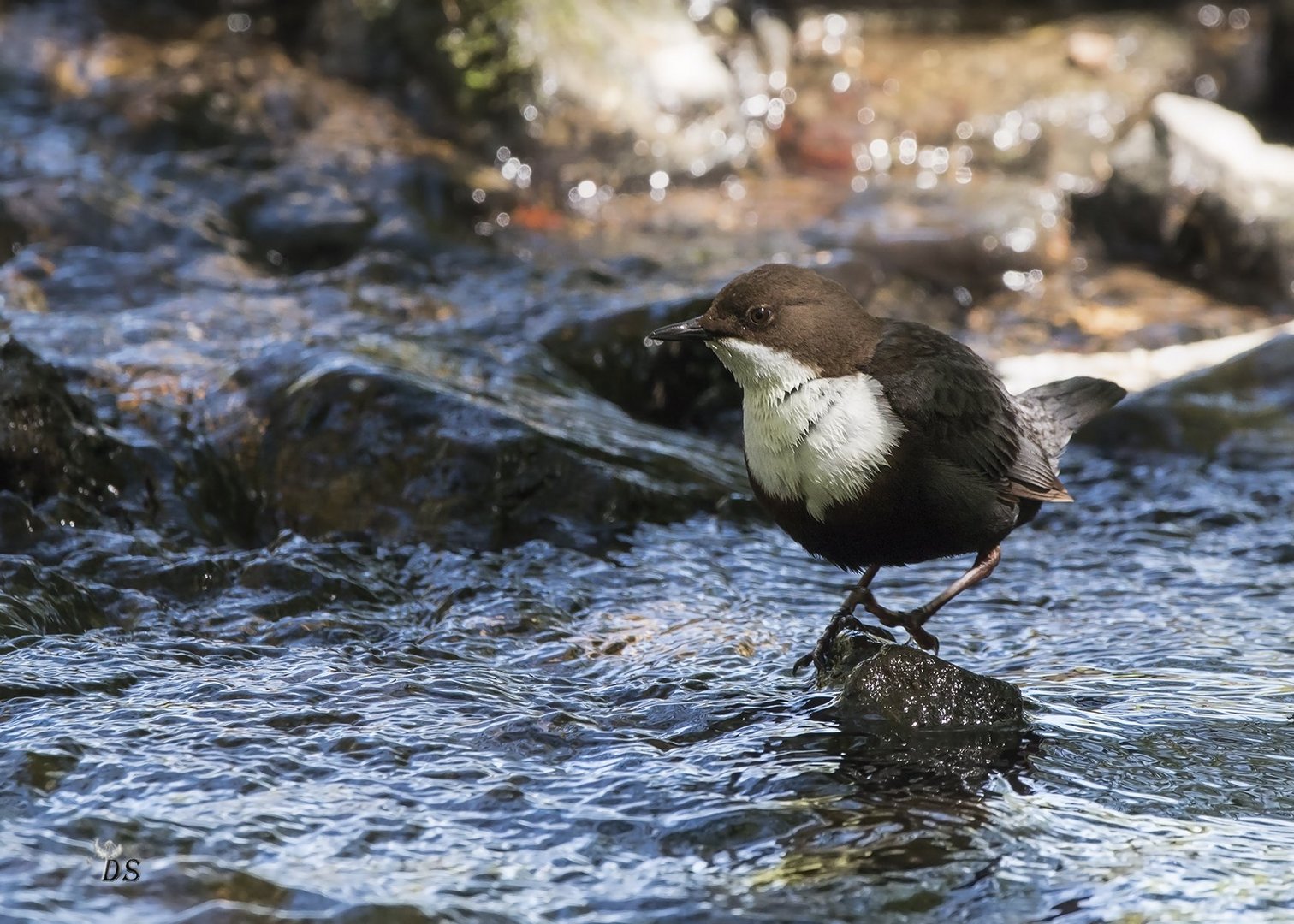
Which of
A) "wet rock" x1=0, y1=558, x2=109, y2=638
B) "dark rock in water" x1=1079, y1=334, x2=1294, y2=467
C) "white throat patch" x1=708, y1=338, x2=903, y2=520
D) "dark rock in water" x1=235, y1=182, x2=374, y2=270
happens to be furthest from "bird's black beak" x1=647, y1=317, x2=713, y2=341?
"dark rock in water" x1=235, y1=182, x2=374, y2=270

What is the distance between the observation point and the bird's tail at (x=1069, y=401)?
15.4 feet

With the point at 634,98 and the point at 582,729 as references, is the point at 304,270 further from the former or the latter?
the point at 582,729

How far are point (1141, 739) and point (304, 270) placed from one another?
17.7 ft

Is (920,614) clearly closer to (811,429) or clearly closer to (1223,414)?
(811,429)

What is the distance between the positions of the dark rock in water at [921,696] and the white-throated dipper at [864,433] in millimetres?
315

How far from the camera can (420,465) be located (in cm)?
516

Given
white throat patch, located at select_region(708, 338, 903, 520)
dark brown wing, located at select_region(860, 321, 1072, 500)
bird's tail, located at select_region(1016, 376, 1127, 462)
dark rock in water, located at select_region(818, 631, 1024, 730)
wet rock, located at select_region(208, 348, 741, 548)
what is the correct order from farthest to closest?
wet rock, located at select_region(208, 348, 741, 548) → bird's tail, located at select_region(1016, 376, 1127, 462) → dark brown wing, located at select_region(860, 321, 1072, 500) → white throat patch, located at select_region(708, 338, 903, 520) → dark rock in water, located at select_region(818, 631, 1024, 730)

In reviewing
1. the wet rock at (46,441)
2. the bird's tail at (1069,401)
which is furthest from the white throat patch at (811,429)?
the wet rock at (46,441)

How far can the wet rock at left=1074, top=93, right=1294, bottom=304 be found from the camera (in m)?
8.66

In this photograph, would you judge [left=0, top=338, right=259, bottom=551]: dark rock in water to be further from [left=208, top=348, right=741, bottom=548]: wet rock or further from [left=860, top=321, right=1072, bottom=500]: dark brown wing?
[left=860, top=321, right=1072, bottom=500]: dark brown wing

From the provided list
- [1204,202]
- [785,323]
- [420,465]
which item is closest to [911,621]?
[785,323]

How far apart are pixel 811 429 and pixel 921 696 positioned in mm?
761

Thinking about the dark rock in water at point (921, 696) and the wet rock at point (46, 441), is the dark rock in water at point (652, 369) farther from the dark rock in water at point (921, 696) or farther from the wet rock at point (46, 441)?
the dark rock in water at point (921, 696)

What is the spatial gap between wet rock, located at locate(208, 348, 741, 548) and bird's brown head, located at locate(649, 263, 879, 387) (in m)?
1.20
